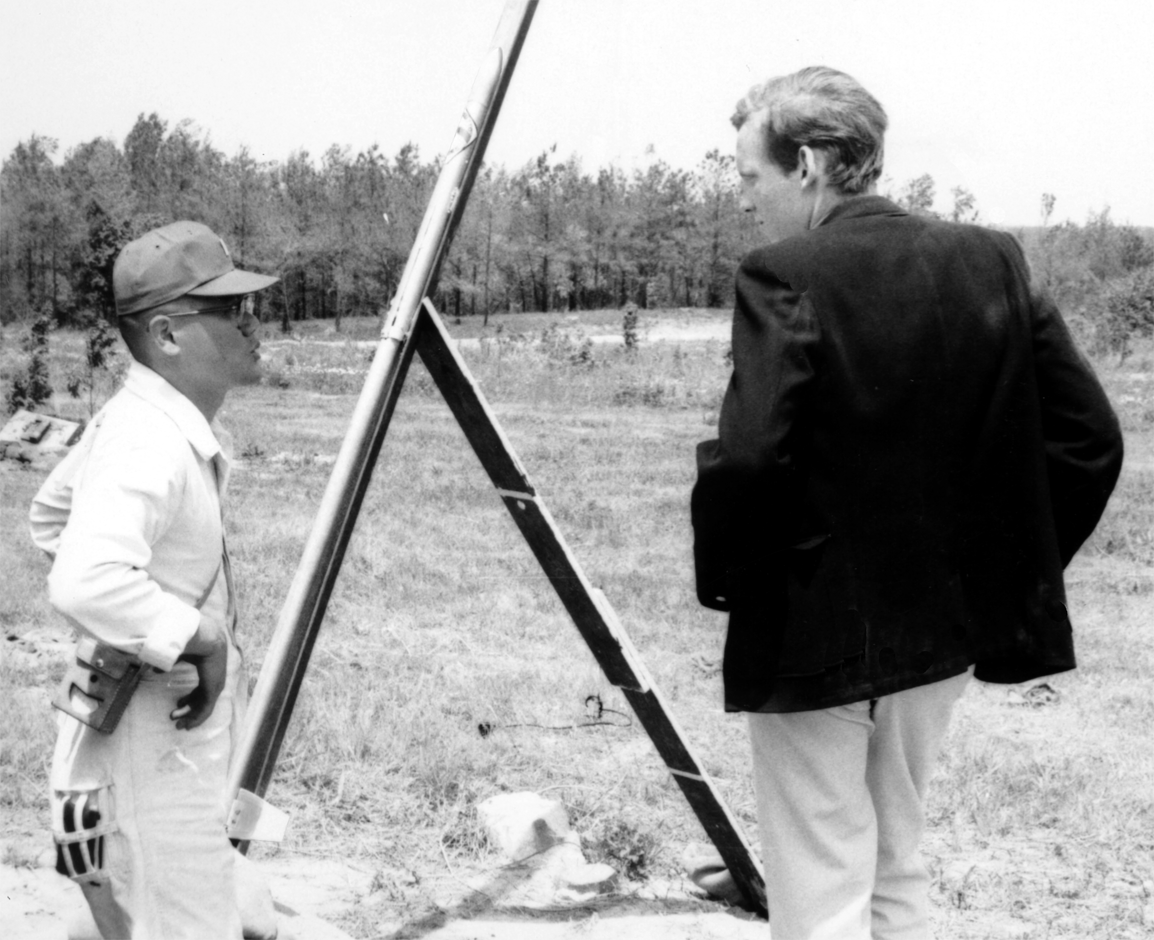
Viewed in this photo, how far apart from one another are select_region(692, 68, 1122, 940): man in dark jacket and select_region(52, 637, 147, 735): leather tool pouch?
882mm

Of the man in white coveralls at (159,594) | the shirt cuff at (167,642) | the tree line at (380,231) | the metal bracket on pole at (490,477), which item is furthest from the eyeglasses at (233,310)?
the tree line at (380,231)

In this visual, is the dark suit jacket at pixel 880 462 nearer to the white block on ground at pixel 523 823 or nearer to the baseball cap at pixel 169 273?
the baseball cap at pixel 169 273

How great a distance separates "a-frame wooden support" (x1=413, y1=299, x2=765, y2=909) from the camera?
2.72m

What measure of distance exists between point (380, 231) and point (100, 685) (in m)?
24.7

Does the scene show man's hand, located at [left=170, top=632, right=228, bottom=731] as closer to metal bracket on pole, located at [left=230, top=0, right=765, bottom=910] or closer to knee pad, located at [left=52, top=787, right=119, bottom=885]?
knee pad, located at [left=52, top=787, right=119, bottom=885]

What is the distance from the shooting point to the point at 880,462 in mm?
1992

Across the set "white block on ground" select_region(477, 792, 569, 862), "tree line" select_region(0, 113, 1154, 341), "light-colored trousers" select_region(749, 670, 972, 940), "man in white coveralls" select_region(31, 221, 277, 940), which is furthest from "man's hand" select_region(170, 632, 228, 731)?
"tree line" select_region(0, 113, 1154, 341)

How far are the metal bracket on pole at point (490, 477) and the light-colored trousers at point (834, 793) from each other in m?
0.77

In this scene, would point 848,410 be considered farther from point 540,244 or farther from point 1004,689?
point 540,244

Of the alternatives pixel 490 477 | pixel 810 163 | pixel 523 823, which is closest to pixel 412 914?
pixel 523 823

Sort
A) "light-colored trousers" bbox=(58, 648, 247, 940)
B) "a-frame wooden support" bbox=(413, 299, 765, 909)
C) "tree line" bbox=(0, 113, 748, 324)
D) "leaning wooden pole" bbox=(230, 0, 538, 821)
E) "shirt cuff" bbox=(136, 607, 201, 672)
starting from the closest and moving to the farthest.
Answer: "shirt cuff" bbox=(136, 607, 201, 672) → "light-colored trousers" bbox=(58, 648, 247, 940) → "leaning wooden pole" bbox=(230, 0, 538, 821) → "a-frame wooden support" bbox=(413, 299, 765, 909) → "tree line" bbox=(0, 113, 748, 324)

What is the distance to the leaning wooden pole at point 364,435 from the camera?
2379 mm

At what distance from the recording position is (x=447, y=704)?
4816 millimetres

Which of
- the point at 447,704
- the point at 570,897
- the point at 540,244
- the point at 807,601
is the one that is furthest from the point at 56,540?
the point at 540,244
